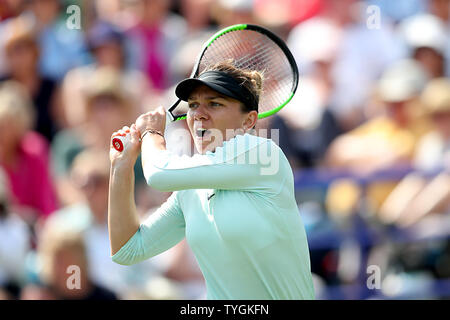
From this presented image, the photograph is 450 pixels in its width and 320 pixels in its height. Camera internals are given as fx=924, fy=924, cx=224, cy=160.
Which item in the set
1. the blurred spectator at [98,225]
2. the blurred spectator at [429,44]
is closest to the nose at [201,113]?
the blurred spectator at [98,225]

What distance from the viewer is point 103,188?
239 inches

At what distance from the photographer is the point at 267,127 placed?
5516 mm

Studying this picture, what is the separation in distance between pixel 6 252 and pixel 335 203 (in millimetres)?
2244

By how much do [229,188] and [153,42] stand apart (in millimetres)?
4515

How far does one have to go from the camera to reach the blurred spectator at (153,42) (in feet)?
24.8

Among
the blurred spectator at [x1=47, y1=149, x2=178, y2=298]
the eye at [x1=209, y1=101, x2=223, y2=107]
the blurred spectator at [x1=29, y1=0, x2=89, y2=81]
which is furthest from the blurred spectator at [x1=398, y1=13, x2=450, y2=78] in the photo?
the eye at [x1=209, y1=101, x2=223, y2=107]

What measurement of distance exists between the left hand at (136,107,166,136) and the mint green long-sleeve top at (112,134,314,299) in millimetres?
150

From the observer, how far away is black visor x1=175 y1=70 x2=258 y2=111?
3.29 meters

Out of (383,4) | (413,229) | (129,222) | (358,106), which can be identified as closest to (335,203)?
(413,229)

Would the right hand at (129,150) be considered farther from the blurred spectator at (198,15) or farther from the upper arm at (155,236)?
the blurred spectator at (198,15)

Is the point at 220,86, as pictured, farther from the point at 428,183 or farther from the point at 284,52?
the point at 428,183

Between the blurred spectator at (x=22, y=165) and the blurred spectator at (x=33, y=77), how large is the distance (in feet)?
1.78

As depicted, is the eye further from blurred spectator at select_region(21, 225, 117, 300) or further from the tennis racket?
blurred spectator at select_region(21, 225, 117, 300)

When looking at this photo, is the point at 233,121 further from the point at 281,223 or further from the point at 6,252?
the point at 6,252
